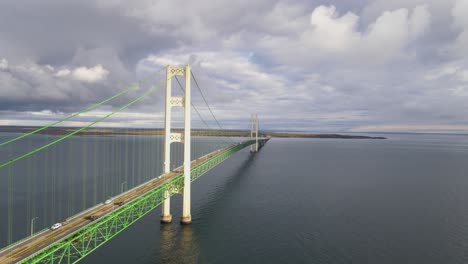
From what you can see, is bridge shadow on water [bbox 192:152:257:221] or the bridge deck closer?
the bridge deck

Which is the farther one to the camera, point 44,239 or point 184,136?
point 184,136

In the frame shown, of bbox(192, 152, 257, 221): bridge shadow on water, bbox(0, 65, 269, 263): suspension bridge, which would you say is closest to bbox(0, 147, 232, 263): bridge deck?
bbox(0, 65, 269, 263): suspension bridge

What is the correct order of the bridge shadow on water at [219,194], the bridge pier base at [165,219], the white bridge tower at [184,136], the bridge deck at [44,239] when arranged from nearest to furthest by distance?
the bridge deck at [44,239] < the white bridge tower at [184,136] < the bridge pier base at [165,219] < the bridge shadow on water at [219,194]

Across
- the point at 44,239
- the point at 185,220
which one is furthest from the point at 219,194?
the point at 44,239

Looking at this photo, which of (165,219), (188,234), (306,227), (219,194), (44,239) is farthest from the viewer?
(219,194)

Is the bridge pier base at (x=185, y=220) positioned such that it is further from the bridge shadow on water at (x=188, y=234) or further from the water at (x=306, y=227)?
the water at (x=306, y=227)

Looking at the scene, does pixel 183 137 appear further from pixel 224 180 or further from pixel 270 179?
pixel 270 179

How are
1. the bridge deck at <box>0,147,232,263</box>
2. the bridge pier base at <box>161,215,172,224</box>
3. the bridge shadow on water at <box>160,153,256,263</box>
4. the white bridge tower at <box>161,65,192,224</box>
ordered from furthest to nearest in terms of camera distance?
the bridge pier base at <box>161,215,172,224</box> < the white bridge tower at <box>161,65,192,224</box> < the bridge shadow on water at <box>160,153,256,263</box> < the bridge deck at <box>0,147,232,263</box>

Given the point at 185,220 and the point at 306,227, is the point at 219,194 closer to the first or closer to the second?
the point at 185,220

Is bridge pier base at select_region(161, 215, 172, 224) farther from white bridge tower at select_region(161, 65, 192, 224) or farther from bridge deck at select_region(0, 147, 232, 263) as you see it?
bridge deck at select_region(0, 147, 232, 263)

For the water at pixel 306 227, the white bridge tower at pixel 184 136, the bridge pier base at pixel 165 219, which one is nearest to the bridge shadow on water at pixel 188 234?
the water at pixel 306 227

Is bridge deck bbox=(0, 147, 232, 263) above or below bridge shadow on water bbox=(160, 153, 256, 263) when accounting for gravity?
above

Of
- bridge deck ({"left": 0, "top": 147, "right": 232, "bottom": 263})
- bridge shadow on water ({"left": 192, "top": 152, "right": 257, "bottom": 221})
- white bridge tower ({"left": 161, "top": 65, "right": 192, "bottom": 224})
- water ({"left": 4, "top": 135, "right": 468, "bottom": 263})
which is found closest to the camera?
bridge deck ({"left": 0, "top": 147, "right": 232, "bottom": 263})
